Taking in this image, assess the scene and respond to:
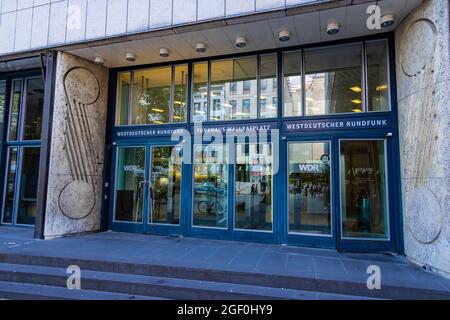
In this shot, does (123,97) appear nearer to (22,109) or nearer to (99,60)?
(99,60)

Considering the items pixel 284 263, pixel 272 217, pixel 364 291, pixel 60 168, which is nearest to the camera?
pixel 364 291

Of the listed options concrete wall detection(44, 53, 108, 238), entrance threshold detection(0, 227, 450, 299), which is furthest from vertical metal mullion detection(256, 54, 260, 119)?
concrete wall detection(44, 53, 108, 238)

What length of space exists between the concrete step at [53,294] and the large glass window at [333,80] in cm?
475

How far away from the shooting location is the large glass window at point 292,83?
6.41 m

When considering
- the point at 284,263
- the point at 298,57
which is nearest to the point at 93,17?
the point at 298,57

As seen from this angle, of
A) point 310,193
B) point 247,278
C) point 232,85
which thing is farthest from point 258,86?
point 247,278

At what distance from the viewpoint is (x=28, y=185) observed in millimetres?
8062

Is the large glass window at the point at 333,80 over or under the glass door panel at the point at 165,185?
over

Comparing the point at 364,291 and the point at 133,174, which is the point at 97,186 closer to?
the point at 133,174

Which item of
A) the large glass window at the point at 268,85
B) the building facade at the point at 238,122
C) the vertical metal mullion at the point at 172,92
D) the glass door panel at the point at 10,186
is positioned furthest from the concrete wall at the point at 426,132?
the glass door panel at the point at 10,186

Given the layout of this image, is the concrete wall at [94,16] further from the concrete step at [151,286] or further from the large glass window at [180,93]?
the concrete step at [151,286]

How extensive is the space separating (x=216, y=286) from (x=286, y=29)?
466cm

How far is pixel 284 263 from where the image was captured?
16.0 feet

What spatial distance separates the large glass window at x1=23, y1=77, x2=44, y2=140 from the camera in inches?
323
